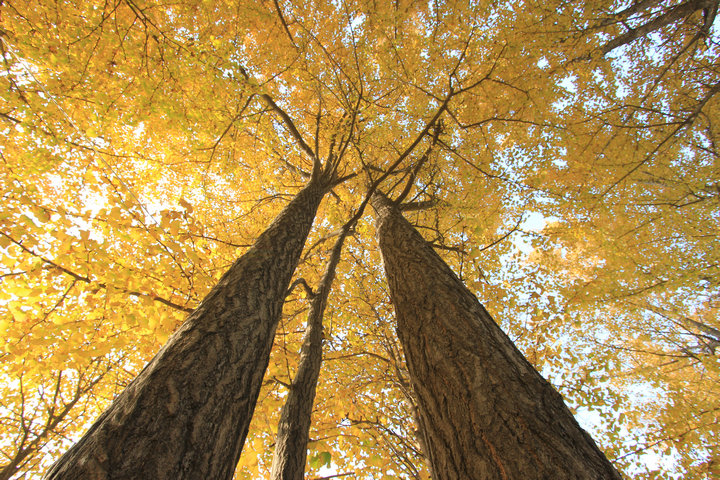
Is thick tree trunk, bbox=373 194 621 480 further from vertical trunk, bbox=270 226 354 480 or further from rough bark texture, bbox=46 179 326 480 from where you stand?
vertical trunk, bbox=270 226 354 480

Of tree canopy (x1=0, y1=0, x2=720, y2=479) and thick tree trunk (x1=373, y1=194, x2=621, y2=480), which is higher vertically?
tree canopy (x1=0, y1=0, x2=720, y2=479)

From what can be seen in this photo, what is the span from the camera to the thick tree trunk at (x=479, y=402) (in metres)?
1.21

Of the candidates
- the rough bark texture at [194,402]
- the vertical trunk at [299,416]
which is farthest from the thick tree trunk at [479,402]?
the vertical trunk at [299,416]

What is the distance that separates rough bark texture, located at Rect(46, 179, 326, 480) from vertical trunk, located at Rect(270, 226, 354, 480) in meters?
1.08

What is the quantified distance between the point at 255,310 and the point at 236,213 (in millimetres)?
4788

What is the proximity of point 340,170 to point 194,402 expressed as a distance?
564 centimetres

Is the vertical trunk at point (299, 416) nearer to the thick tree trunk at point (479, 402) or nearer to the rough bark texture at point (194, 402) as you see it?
the rough bark texture at point (194, 402)

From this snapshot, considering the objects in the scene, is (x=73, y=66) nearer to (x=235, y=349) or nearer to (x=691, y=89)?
(x=235, y=349)

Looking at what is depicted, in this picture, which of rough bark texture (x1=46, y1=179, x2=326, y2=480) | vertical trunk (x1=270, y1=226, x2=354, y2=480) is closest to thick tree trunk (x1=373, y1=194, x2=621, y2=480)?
rough bark texture (x1=46, y1=179, x2=326, y2=480)

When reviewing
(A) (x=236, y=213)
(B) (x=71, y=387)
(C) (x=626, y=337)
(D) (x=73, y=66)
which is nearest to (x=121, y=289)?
(D) (x=73, y=66)

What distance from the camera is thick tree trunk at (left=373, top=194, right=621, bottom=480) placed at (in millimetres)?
1210

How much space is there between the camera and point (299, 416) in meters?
2.69

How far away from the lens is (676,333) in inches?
343

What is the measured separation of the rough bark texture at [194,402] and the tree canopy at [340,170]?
2.86 ft
